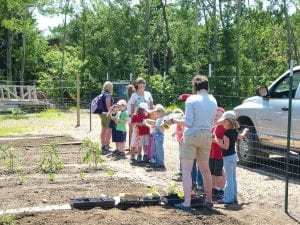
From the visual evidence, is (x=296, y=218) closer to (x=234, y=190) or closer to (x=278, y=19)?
(x=234, y=190)

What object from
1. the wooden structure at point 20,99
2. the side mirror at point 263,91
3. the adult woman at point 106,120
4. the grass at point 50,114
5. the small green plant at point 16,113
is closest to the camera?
the side mirror at point 263,91

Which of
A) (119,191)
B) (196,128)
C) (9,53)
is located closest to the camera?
A: (196,128)

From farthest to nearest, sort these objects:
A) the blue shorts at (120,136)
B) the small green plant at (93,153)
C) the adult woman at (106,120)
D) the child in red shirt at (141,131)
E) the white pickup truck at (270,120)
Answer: the adult woman at (106,120), the blue shorts at (120,136), the child in red shirt at (141,131), the small green plant at (93,153), the white pickup truck at (270,120)

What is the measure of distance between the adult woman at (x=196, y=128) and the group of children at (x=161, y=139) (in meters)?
0.52

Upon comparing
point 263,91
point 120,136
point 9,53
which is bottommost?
point 120,136

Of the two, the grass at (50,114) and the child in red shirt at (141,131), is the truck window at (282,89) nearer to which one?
the child in red shirt at (141,131)

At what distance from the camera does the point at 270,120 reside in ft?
33.5

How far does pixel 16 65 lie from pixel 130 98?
120 feet

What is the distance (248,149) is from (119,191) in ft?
11.6

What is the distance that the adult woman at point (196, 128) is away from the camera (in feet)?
22.1

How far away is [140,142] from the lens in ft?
36.6

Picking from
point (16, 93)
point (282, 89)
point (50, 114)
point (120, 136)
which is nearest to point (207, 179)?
Answer: point (282, 89)

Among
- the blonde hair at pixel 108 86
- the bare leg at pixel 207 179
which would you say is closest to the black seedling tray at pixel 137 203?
the bare leg at pixel 207 179

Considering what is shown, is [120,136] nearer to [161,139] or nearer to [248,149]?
[161,139]
